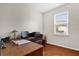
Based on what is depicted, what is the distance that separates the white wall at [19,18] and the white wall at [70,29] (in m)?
0.14

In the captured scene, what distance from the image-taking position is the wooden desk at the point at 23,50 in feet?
3.76

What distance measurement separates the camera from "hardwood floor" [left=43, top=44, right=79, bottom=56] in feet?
3.97

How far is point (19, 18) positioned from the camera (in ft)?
3.96

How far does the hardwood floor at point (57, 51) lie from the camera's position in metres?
→ 1.21

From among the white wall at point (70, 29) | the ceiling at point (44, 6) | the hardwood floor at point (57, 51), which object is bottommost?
the hardwood floor at point (57, 51)

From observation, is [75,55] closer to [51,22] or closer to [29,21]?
[51,22]

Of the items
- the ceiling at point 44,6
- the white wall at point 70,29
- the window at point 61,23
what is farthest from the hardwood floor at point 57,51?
the ceiling at point 44,6

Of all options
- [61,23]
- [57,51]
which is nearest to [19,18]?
[61,23]

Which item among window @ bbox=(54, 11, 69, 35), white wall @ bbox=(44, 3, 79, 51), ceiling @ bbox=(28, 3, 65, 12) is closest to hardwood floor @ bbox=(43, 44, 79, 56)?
white wall @ bbox=(44, 3, 79, 51)

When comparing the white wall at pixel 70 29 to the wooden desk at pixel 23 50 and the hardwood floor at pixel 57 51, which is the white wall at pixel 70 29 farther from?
the wooden desk at pixel 23 50

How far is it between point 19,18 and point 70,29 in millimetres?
745

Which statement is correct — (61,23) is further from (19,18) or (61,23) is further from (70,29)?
(19,18)

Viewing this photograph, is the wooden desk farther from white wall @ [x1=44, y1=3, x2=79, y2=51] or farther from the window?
the window

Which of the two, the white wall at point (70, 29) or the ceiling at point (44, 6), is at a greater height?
the ceiling at point (44, 6)
